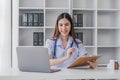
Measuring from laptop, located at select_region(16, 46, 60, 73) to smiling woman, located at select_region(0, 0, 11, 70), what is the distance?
2628 mm

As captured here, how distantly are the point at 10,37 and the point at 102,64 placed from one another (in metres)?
1.78

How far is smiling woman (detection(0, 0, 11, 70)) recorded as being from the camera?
15.8ft

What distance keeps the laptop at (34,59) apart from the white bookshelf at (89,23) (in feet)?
7.90

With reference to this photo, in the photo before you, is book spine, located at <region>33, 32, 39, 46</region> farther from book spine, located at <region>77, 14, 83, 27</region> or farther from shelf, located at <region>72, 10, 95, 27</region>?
shelf, located at <region>72, 10, 95, 27</region>

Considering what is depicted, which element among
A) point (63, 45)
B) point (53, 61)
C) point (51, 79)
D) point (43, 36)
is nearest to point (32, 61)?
point (51, 79)

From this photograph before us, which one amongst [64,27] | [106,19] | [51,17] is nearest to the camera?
[64,27]

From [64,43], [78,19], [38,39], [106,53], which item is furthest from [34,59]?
[106,53]

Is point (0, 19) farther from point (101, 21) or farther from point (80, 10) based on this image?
point (101, 21)

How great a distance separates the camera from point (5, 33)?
15.9ft

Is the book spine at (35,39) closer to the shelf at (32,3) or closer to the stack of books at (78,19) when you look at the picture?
the shelf at (32,3)

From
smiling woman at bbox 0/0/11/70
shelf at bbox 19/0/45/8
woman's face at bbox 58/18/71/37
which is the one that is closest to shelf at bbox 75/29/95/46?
shelf at bbox 19/0/45/8

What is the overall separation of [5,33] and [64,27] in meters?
2.01

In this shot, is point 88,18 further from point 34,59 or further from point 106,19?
point 34,59

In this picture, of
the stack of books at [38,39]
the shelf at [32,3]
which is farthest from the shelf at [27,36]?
the shelf at [32,3]
